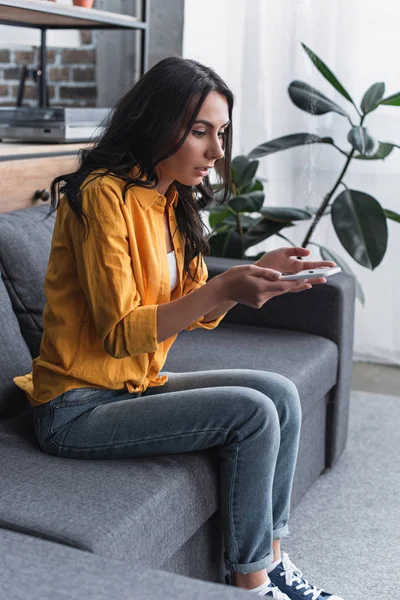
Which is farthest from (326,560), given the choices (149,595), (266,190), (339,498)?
(266,190)

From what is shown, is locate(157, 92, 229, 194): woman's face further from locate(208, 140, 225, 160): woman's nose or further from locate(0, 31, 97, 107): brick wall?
locate(0, 31, 97, 107): brick wall

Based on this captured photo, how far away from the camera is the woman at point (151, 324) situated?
136cm

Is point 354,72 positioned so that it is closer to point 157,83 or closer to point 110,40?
point 110,40

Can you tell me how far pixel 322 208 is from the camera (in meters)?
2.52

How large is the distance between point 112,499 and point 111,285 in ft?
→ 1.07

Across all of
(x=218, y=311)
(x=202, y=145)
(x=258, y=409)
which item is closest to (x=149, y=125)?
(x=202, y=145)

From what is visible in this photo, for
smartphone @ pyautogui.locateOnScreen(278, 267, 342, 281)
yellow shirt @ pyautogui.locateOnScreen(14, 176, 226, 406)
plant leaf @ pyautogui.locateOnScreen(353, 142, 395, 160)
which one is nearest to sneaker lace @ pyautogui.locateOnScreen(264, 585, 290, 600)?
yellow shirt @ pyautogui.locateOnScreen(14, 176, 226, 406)

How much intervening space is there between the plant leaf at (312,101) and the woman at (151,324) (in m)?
1.02

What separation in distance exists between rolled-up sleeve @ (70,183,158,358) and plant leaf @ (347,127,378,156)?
3.94 ft

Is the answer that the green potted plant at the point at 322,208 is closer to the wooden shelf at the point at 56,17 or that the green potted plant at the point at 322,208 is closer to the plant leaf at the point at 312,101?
the plant leaf at the point at 312,101

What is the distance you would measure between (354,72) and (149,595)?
249 cm

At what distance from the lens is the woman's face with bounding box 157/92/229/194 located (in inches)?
56.1

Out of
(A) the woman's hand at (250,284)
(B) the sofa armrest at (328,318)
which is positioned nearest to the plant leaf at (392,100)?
(B) the sofa armrest at (328,318)

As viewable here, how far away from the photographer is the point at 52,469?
1.35 meters
